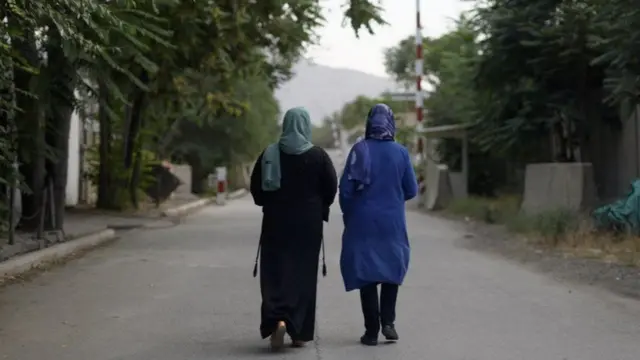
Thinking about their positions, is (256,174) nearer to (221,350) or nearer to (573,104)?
(221,350)

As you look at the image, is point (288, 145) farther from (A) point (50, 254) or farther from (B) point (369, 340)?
(A) point (50, 254)

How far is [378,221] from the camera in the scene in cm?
751

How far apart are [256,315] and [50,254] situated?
5.88 m

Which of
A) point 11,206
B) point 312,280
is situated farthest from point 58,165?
point 312,280

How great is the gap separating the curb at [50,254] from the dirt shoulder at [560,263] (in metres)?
6.89

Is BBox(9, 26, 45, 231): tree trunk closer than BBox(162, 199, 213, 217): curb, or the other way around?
BBox(9, 26, 45, 231): tree trunk

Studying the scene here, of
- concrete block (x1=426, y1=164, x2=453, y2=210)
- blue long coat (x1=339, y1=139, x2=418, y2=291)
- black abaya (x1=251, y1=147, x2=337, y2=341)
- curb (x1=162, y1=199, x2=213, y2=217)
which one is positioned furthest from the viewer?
concrete block (x1=426, y1=164, x2=453, y2=210)

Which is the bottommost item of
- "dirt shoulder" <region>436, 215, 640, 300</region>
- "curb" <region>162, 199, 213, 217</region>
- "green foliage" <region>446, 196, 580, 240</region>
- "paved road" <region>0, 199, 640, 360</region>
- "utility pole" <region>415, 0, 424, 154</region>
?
"paved road" <region>0, 199, 640, 360</region>

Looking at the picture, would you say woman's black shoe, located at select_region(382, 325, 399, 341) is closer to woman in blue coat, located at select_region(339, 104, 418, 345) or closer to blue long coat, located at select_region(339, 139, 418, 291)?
woman in blue coat, located at select_region(339, 104, 418, 345)

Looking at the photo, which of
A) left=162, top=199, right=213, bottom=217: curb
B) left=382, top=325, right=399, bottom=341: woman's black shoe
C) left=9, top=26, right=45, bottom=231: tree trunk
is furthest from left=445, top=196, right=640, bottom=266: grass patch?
left=162, top=199, right=213, bottom=217: curb

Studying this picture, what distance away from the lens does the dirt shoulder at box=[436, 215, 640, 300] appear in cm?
1191

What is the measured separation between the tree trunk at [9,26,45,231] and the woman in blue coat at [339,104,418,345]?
587 cm

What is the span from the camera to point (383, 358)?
7152 millimetres

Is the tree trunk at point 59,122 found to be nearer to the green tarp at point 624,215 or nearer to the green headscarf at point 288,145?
the green headscarf at point 288,145
